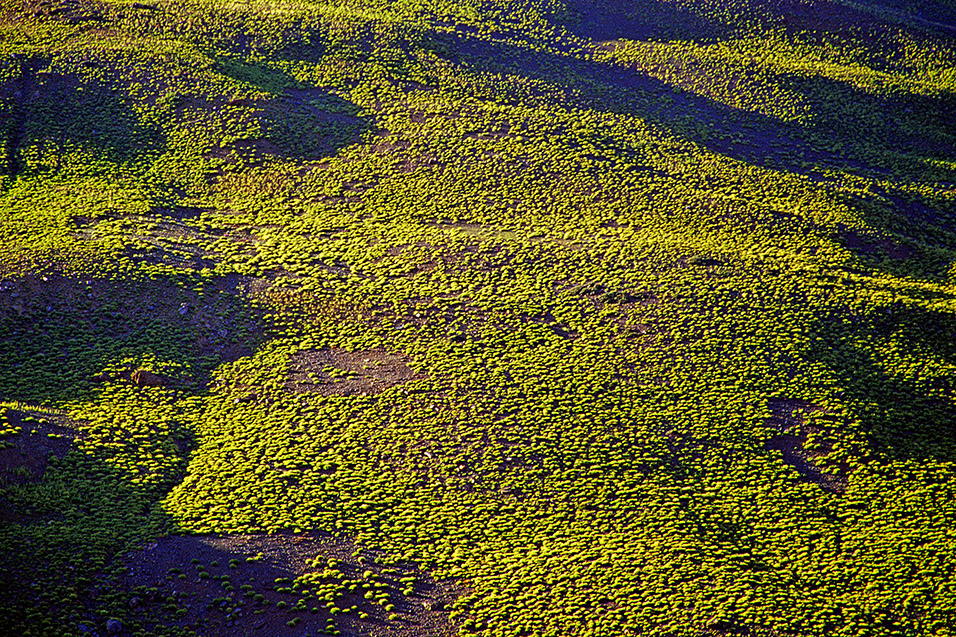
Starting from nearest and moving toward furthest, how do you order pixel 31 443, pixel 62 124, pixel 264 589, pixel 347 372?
pixel 264 589
pixel 31 443
pixel 347 372
pixel 62 124

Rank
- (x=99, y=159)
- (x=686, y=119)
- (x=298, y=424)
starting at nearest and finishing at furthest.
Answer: (x=298, y=424) < (x=99, y=159) < (x=686, y=119)

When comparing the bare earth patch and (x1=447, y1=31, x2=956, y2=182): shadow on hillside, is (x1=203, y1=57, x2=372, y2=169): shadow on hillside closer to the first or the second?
(x1=447, y1=31, x2=956, y2=182): shadow on hillside

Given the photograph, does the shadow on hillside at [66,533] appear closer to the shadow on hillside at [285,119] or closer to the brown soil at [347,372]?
the brown soil at [347,372]

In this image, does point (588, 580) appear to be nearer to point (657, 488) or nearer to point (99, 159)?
point (657, 488)

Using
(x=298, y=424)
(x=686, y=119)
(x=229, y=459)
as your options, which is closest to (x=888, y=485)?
(x=298, y=424)

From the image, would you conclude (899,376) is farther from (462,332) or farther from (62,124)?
(62,124)

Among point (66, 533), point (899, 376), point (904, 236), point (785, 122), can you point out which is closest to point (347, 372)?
point (66, 533)

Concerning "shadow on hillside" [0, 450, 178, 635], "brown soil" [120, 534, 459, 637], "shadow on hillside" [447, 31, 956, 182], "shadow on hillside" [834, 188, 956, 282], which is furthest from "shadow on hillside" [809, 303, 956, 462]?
"shadow on hillside" [0, 450, 178, 635]
